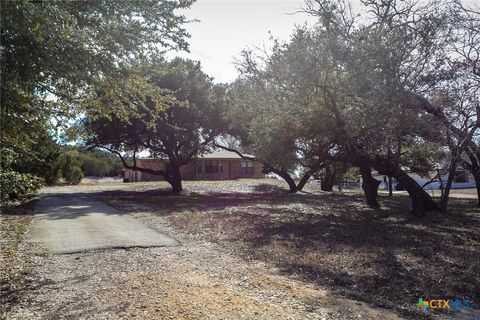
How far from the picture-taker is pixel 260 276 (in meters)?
6.48

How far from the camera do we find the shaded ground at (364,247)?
5.90 metres

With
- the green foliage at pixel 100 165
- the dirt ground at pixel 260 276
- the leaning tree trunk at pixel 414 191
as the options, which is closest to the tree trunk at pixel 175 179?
the dirt ground at pixel 260 276

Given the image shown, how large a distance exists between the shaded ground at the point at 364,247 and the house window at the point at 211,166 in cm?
3032

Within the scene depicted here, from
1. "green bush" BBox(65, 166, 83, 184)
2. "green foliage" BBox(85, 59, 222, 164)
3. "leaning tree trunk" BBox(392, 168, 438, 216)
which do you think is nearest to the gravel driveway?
"leaning tree trunk" BBox(392, 168, 438, 216)

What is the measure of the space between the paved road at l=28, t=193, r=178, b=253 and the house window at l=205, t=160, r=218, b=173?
103ft

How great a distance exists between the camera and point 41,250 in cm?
816

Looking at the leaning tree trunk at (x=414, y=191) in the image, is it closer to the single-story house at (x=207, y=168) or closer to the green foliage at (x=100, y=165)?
the single-story house at (x=207, y=168)

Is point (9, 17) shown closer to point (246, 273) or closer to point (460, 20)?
point (246, 273)

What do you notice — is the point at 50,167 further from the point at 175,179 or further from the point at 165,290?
the point at 165,290

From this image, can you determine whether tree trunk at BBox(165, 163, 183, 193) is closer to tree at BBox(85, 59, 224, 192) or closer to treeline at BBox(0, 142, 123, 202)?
tree at BBox(85, 59, 224, 192)

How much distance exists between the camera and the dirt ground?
4879 mm

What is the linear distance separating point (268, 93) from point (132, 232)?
685 cm

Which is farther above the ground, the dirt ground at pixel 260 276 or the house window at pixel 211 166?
the house window at pixel 211 166

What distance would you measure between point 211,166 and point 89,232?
36059 millimetres
